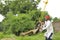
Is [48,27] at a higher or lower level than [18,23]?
lower

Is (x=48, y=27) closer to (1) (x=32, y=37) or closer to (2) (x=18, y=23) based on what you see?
(1) (x=32, y=37)

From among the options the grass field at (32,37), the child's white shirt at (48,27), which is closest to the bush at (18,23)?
the grass field at (32,37)

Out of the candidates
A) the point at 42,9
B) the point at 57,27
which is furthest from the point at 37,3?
the point at 57,27

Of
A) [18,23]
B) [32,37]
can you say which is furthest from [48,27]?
[18,23]

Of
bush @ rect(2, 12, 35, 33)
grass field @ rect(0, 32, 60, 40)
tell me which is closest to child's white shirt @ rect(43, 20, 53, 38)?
grass field @ rect(0, 32, 60, 40)

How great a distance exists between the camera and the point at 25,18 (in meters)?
8.50

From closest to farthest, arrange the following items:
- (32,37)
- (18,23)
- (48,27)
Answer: (48,27), (32,37), (18,23)

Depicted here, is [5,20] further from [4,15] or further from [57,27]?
[57,27]

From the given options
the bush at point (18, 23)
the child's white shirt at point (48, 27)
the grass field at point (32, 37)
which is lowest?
the child's white shirt at point (48, 27)

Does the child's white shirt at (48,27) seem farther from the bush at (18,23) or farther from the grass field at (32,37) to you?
the bush at (18,23)

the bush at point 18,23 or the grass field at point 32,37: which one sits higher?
the bush at point 18,23

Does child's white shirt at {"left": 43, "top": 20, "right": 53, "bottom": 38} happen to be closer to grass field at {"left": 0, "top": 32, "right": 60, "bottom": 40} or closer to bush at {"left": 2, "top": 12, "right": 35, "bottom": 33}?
grass field at {"left": 0, "top": 32, "right": 60, "bottom": 40}

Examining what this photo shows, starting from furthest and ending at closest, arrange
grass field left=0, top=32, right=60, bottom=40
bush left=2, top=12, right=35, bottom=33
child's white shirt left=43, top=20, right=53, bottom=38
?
1. bush left=2, top=12, right=35, bottom=33
2. grass field left=0, top=32, right=60, bottom=40
3. child's white shirt left=43, top=20, right=53, bottom=38

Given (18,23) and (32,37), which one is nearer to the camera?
(32,37)
